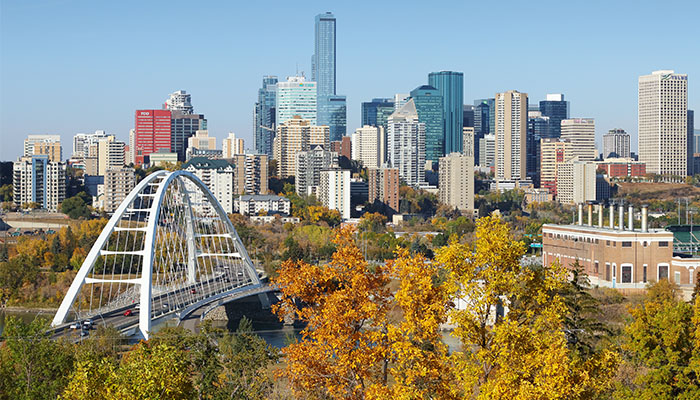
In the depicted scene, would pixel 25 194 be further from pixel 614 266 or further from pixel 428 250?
pixel 614 266

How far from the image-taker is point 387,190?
8900 centimetres

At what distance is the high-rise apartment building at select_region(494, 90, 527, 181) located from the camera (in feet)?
410

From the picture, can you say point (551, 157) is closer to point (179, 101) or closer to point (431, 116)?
point (431, 116)

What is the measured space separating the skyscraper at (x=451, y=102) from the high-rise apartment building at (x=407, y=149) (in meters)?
30.3

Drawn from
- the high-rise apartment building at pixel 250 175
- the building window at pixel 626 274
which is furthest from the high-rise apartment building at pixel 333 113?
the building window at pixel 626 274

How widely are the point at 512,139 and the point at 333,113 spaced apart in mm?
52622

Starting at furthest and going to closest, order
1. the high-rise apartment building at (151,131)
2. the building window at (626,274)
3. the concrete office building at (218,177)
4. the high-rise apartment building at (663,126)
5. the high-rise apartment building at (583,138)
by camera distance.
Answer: the high-rise apartment building at (151,131)
the high-rise apartment building at (583,138)
the high-rise apartment building at (663,126)
the concrete office building at (218,177)
the building window at (626,274)

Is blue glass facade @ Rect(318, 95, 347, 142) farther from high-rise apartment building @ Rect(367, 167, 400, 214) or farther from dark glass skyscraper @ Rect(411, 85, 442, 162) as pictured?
high-rise apartment building @ Rect(367, 167, 400, 214)

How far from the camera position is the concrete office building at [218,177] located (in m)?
82.0

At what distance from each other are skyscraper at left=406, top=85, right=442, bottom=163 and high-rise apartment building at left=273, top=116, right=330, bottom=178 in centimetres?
4965

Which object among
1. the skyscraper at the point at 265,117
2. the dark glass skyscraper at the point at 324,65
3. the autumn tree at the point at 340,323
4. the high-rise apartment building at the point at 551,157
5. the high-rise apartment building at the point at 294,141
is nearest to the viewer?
the autumn tree at the point at 340,323

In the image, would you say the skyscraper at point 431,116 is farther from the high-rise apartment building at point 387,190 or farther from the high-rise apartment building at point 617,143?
the high-rise apartment building at point 387,190

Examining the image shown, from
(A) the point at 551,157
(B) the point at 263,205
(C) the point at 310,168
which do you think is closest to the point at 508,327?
(B) the point at 263,205

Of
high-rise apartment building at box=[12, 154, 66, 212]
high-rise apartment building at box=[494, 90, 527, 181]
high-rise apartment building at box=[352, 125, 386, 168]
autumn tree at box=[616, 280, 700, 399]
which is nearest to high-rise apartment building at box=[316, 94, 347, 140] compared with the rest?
high-rise apartment building at box=[352, 125, 386, 168]
